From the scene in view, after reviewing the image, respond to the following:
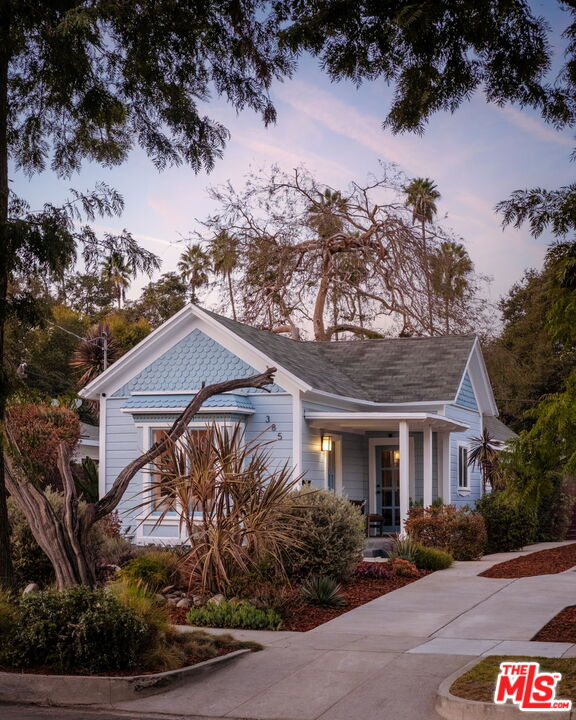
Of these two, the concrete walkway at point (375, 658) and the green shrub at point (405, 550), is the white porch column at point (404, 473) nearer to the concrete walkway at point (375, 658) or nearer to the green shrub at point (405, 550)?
the green shrub at point (405, 550)

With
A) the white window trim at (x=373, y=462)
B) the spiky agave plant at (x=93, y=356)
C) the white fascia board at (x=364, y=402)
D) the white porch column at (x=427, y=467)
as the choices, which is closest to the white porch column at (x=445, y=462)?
the white window trim at (x=373, y=462)

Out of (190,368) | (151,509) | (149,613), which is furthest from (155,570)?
(190,368)


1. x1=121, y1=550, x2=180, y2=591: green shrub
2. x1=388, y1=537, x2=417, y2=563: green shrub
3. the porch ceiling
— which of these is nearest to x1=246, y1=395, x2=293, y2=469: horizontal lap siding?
the porch ceiling

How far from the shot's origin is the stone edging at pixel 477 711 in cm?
683

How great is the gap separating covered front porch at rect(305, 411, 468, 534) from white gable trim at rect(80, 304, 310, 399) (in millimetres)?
2001

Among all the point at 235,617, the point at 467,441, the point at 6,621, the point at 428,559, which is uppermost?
the point at 467,441

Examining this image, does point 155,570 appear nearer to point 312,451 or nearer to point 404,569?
point 404,569

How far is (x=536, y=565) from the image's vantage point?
1798 cm

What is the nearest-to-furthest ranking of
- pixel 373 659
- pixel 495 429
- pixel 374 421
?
pixel 373 659
pixel 374 421
pixel 495 429

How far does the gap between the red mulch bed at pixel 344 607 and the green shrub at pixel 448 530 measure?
2878mm

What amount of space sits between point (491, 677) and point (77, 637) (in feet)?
12.5

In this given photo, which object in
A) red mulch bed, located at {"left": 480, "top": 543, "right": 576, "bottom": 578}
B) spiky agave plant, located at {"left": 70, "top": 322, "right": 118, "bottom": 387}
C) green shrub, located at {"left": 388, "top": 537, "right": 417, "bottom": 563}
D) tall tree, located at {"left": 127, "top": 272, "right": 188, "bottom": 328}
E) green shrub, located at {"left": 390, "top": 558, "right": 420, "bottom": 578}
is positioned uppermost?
tall tree, located at {"left": 127, "top": 272, "right": 188, "bottom": 328}

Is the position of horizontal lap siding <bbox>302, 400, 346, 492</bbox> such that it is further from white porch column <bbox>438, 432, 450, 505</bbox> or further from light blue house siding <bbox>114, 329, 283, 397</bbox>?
white porch column <bbox>438, 432, 450, 505</bbox>

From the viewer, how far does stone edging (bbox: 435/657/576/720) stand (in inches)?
269
